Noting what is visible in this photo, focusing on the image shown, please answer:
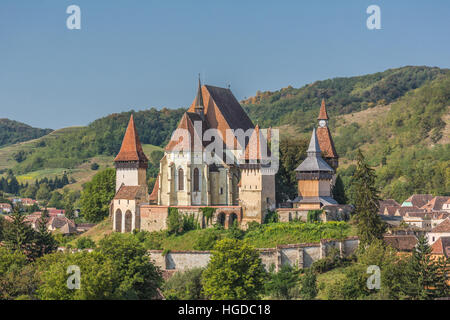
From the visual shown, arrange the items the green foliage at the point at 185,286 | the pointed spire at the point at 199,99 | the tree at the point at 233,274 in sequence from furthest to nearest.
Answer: the pointed spire at the point at 199,99 < the green foliage at the point at 185,286 < the tree at the point at 233,274

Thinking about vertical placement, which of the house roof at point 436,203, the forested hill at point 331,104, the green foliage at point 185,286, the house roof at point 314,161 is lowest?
the green foliage at point 185,286

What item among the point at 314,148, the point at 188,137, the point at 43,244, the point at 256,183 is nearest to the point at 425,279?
the point at 256,183

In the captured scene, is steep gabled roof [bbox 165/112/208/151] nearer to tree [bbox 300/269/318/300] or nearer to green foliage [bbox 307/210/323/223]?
green foliage [bbox 307/210/323/223]

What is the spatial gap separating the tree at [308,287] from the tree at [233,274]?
276 cm

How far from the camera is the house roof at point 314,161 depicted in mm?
60875

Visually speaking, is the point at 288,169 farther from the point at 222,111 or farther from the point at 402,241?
the point at 402,241

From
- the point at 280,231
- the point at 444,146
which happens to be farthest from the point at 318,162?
the point at 444,146

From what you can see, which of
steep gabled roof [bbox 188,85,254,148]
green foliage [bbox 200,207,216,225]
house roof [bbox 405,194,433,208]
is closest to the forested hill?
house roof [bbox 405,194,433,208]

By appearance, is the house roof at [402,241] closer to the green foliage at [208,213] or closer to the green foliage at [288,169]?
the green foliage at [288,169]

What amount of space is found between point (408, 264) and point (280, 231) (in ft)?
38.1

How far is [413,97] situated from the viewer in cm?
15638

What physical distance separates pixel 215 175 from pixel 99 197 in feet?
51.1

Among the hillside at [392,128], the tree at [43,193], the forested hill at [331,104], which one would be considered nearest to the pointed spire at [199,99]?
the hillside at [392,128]
